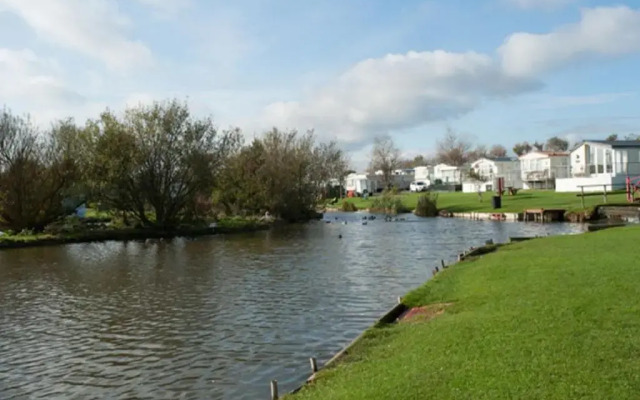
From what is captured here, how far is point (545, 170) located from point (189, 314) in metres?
82.5

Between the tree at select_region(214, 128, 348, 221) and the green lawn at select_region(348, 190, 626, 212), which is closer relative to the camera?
the green lawn at select_region(348, 190, 626, 212)

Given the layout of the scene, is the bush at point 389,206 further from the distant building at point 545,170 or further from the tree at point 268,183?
the distant building at point 545,170

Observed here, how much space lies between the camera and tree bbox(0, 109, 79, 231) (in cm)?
4406

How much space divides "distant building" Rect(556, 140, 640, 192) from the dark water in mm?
39067

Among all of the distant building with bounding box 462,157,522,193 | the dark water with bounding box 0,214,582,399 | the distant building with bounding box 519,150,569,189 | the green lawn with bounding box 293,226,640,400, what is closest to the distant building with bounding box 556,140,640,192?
the distant building with bounding box 519,150,569,189

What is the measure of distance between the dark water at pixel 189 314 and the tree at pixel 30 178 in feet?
35.6

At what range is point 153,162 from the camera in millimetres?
49844

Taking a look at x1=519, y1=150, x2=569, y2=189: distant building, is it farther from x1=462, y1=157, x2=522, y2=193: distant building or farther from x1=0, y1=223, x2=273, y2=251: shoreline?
x1=0, y1=223, x2=273, y2=251: shoreline

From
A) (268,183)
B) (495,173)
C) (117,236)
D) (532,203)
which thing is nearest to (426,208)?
(532,203)

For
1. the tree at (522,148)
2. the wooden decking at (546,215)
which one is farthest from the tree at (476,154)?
Answer: the wooden decking at (546,215)

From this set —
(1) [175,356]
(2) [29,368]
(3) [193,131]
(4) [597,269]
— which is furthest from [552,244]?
(3) [193,131]

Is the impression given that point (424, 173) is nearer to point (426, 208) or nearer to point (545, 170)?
point (545, 170)

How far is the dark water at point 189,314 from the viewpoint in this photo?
11328 mm

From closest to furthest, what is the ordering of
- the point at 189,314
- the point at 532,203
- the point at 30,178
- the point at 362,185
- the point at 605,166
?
the point at 189,314 → the point at 30,178 → the point at 532,203 → the point at 605,166 → the point at 362,185
